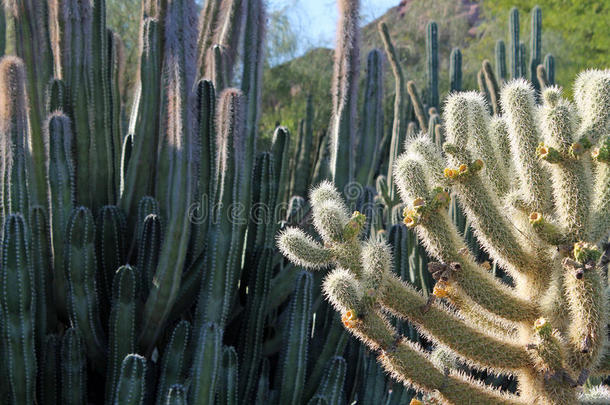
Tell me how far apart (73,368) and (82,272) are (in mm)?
424

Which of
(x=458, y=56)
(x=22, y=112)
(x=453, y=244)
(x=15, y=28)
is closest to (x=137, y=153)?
(x=22, y=112)

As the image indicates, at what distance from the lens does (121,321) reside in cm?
307

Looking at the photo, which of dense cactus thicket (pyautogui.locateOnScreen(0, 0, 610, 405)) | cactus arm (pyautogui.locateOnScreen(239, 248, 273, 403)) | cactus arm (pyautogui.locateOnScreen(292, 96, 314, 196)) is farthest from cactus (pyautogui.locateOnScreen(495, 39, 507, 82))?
cactus arm (pyautogui.locateOnScreen(239, 248, 273, 403))

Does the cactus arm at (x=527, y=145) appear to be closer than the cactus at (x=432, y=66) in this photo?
Yes

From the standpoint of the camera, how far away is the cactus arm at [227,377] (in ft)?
9.91

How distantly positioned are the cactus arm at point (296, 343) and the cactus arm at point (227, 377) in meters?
0.28

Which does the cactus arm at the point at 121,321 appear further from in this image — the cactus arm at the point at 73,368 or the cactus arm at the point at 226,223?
the cactus arm at the point at 226,223

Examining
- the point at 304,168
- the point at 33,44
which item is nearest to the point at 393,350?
the point at 33,44

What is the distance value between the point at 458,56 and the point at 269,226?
16.8ft

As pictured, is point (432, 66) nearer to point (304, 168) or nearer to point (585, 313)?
point (304, 168)

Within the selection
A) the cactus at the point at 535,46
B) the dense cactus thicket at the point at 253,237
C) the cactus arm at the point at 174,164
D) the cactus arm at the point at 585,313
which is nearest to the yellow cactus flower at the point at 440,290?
the dense cactus thicket at the point at 253,237

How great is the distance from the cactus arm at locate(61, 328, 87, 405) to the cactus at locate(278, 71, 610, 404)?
1330mm

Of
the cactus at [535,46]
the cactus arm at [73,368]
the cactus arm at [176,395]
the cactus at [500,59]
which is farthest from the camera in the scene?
the cactus at [500,59]

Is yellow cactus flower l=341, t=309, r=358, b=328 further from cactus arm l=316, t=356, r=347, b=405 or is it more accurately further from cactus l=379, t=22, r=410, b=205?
cactus l=379, t=22, r=410, b=205
